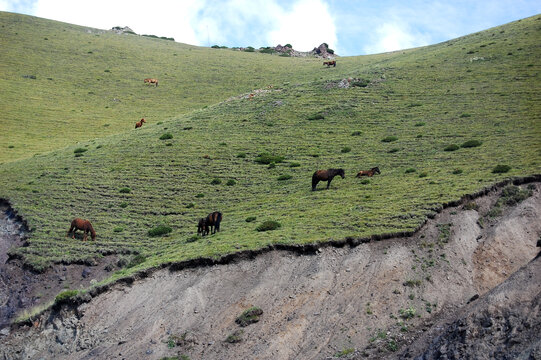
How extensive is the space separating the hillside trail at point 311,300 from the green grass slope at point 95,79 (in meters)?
44.1

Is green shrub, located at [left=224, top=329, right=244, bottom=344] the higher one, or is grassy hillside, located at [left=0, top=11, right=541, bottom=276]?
grassy hillside, located at [left=0, top=11, right=541, bottom=276]

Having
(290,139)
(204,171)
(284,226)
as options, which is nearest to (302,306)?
(284,226)

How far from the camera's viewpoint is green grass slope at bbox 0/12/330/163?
80.1 meters

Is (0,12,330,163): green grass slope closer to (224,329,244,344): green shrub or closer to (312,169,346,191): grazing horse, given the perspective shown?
(312,169,346,191): grazing horse

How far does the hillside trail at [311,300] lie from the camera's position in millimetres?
22578

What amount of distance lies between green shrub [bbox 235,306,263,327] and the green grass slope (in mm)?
51044

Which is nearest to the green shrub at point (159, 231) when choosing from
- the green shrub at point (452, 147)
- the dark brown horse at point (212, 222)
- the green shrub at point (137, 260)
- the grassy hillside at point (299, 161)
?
the grassy hillside at point (299, 161)

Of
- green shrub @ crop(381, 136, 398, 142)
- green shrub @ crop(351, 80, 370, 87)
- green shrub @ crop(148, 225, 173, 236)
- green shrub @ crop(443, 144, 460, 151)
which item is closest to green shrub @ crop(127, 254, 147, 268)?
green shrub @ crop(148, 225, 173, 236)

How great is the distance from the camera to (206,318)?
26.0 m

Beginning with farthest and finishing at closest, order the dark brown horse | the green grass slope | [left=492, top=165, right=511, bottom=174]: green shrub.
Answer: the green grass slope
the dark brown horse
[left=492, top=165, right=511, bottom=174]: green shrub

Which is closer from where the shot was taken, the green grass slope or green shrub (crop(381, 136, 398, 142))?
green shrub (crop(381, 136, 398, 142))

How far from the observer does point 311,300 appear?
25016 mm

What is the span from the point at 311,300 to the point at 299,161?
30.3 metres

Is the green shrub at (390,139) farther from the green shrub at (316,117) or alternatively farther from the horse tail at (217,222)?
the horse tail at (217,222)
